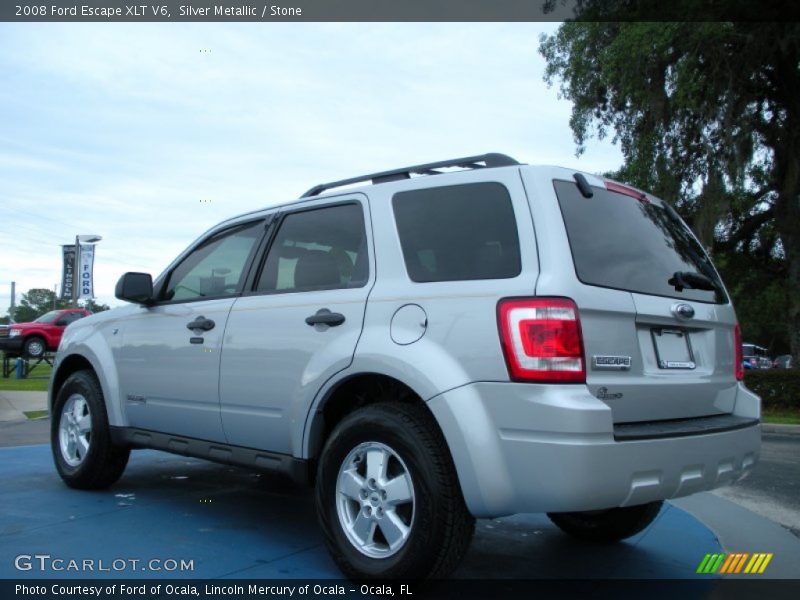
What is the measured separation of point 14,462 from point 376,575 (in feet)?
16.1

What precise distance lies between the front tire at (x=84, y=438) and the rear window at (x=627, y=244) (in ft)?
11.8

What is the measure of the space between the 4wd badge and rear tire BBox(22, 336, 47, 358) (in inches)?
1049

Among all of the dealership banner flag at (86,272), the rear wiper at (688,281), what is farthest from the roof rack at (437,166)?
the dealership banner flag at (86,272)

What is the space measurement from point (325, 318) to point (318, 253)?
53 cm

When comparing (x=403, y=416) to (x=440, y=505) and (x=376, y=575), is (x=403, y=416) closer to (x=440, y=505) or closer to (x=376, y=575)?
(x=440, y=505)

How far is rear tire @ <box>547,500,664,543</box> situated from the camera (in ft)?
14.1

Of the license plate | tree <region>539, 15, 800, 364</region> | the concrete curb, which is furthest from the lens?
tree <region>539, 15, 800, 364</region>

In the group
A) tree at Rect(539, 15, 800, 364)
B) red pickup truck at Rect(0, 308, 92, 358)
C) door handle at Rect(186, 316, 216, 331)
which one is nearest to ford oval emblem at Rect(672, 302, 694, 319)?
door handle at Rect(186, 316, 216, 331)

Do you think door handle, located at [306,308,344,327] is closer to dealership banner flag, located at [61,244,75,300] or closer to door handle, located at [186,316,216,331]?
door handle, located at [186,316,216,331]

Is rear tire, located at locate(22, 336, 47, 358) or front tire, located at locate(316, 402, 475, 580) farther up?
front tire, located at locate(316, 402, 475, 580)

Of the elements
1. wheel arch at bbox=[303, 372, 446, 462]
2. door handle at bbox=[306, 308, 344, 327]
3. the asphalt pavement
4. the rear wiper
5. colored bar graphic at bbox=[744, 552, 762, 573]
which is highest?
the rear wiper

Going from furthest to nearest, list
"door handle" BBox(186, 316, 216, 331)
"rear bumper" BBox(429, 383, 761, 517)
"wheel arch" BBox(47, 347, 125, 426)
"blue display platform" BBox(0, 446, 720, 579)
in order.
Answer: "wheel arch" BBox(47, 347, 125, 426), "door handle" BBox(186, 316, 216, 331), "blue display platform" BBox(0, 446, 720, 579), "rear bumper" BBox(429, 383, 761, 517)

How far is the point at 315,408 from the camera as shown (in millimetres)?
3807

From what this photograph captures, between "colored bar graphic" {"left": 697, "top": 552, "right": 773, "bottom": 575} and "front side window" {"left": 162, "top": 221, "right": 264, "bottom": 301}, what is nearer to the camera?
"colored bar graphic" {"left": 697, "top": 552, "right": 773, "bottom": 575}
